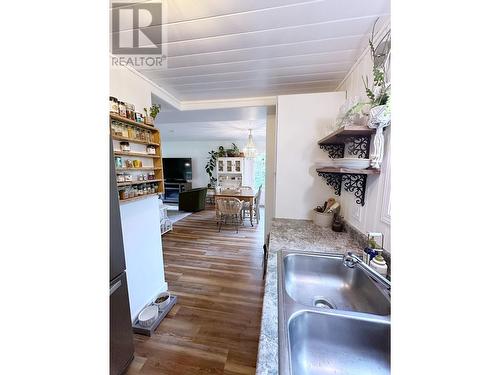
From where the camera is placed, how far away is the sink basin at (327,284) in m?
1.03

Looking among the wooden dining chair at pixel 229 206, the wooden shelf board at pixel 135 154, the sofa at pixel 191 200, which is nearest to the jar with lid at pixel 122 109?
the wooden shelf board at pixel 135 154

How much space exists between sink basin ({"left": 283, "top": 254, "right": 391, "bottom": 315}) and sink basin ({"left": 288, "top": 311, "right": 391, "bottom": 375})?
0.24 meters

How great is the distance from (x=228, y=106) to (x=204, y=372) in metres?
2.52

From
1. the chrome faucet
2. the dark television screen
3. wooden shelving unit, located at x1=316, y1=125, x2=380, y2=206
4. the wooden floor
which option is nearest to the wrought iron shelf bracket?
wooden shelving unit, located at x1=316, y1=125, x2=380, y2=206

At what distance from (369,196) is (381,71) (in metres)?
0.76

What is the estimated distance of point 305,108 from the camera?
6.13 feet

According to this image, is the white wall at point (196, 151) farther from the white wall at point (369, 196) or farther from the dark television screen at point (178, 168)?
the white wall at point (369, 196)

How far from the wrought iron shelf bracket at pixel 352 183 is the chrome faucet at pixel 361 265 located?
48cm

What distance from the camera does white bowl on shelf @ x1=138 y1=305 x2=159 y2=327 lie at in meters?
1.65

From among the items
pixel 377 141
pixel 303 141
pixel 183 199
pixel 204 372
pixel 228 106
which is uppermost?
pixel 228 106

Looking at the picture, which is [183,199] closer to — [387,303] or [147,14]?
[147,14]
